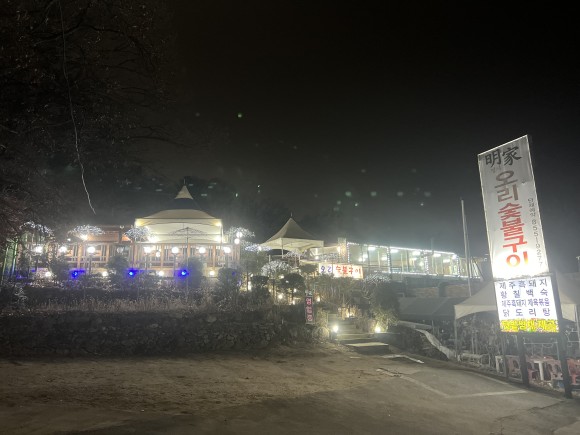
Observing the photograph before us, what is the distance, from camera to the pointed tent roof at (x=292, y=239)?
21953 mm

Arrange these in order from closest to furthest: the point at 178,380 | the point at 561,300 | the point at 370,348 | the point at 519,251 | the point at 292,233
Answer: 1. the point at 178,380
2. the point at 519,251
3. the point at 561,300
4. the point at 370,348
5. the point at 292,233

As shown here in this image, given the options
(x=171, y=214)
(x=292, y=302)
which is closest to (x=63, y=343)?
(x=292, y=302)

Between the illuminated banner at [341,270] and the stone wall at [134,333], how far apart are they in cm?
522

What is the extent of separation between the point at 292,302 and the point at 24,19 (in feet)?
35.9

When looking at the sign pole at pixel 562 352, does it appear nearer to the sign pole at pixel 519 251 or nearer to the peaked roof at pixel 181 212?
the sign pole at pixel 519 251

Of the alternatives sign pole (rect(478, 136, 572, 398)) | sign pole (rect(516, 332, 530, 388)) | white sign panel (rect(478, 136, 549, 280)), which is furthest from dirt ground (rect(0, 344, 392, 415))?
white sign panel (rect(478, 136, 549, 280))

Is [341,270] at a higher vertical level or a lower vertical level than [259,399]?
higher

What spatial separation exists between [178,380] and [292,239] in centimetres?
1445

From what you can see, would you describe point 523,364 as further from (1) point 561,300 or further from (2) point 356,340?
(2) point 356,340

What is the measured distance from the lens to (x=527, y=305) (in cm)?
943

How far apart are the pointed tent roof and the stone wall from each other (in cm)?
961

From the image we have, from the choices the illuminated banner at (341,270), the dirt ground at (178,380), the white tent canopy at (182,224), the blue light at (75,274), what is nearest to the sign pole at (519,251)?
the dirt ground at (178,380)

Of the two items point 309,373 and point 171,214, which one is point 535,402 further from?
point 171,214

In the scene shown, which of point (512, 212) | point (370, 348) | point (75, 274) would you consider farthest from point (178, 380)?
point (512, 212)
